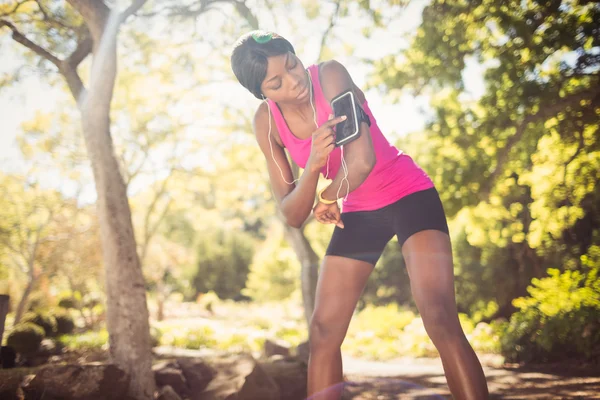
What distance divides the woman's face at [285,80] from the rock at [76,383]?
3132mm

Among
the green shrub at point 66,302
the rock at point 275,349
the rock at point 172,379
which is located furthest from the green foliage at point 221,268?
the rock at point 172,379

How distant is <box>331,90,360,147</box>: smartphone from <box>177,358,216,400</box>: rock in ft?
15.7

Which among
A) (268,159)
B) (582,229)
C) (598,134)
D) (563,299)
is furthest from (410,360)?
(268,159)

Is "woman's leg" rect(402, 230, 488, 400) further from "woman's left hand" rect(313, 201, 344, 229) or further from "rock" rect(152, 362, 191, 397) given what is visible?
"rock" rect(152, 362, 191, 397)

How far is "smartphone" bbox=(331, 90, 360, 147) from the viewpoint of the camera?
1962mm

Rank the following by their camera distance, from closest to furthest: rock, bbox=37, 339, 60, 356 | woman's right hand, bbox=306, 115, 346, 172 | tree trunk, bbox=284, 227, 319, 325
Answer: woman's right hand, bbox=306, 115, 346, 172 < tree trunk, bbox=284, 227, 319, 325 < rock, bbox=37, 339, 60, 356

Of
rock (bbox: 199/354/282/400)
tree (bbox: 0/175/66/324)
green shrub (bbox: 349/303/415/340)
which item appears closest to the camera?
rock (bbox: 199/354/282/400)

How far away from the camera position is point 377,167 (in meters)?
2.21

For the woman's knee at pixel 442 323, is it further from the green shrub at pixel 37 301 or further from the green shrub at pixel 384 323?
the green shrub at pixel 37 301

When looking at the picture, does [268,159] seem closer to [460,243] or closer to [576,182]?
[576,182]

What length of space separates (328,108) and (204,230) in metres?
31.3

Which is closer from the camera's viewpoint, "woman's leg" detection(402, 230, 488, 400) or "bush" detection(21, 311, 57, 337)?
"woman's leg" detection(402, 230, 488, 400)

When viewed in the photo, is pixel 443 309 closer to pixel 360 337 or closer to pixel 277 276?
Result: pixel 360 337

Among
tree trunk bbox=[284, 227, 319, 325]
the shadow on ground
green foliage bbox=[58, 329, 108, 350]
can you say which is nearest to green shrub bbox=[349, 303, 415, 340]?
tree trunk bbox=[284, 227, 319, 325]
